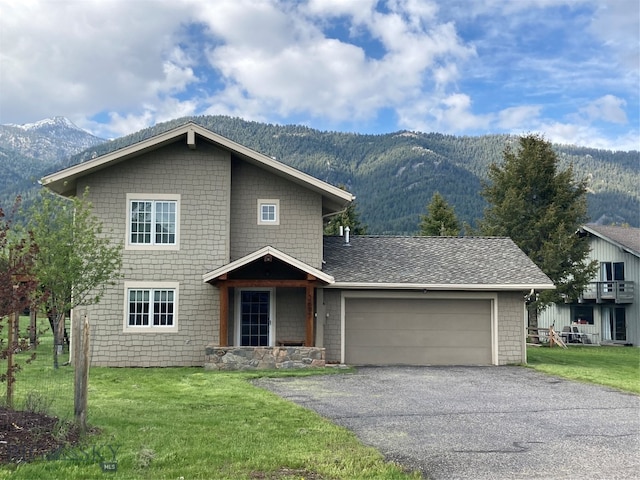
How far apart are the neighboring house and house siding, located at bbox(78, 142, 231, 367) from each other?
837 inches

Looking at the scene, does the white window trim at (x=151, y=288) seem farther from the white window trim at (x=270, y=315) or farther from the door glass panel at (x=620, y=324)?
the door glass panel at (x=620, y=324)

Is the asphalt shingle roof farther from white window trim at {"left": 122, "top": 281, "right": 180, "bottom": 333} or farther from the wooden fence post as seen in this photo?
the wooden fence post

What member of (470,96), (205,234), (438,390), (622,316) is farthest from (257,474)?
(622,316)

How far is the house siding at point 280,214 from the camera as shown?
57.9ft

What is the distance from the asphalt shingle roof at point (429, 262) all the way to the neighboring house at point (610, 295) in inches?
521

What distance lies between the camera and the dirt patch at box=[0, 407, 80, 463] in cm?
650

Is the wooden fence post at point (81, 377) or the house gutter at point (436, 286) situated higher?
the house gutter at point (436, 286)

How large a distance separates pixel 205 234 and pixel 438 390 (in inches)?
305

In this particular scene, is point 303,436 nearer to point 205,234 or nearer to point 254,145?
point 205,234

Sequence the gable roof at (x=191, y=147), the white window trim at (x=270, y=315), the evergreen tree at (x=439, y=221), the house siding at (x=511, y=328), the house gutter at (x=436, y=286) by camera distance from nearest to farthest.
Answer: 1. the gable roof at (x=191, y=147)
2. the house gutter at (x=436, y=286)
3. the white window trim at (x=270, y=315)
4. the house siding at (x=511, y=328)
5. the evergreen tree at (x=439, y=221)

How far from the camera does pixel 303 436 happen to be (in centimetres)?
779

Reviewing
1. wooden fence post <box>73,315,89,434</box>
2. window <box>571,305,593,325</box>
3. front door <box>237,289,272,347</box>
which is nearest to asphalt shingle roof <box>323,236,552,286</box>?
front door <box>237,289,272,347</box>

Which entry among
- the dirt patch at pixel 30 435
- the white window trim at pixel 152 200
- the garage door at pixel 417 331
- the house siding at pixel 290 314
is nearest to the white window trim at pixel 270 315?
the house siding at pixel 290 314

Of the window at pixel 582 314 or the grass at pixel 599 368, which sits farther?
the window at pixel 582 314
